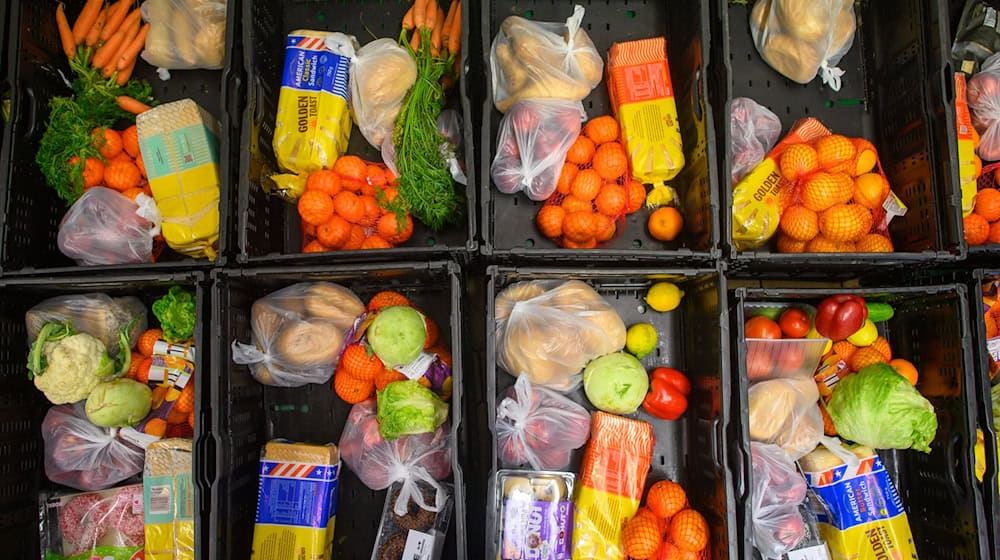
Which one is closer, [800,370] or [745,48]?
[800,370]

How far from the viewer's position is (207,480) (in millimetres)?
1603

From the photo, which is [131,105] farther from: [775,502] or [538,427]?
[775,502]

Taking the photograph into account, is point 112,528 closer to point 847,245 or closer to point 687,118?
point 687,118

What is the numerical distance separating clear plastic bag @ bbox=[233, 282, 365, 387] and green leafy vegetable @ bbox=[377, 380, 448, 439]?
0.23 meters

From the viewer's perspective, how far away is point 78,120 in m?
1.79

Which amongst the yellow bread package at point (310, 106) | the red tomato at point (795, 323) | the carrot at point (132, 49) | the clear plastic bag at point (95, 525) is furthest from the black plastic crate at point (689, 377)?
the carrot at point (132, 49)

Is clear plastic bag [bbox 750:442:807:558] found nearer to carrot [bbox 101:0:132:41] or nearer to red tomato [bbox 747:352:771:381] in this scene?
red tomato [bbox 747:352:771:381]

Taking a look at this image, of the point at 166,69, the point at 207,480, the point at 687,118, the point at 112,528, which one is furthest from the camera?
the point at 166,69

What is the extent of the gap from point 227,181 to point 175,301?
37 cm

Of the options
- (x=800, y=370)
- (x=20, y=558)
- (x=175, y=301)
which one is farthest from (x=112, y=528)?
(x=800, y=370)

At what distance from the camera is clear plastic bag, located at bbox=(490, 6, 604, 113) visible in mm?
1765

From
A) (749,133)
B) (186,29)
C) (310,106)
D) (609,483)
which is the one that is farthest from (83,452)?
(749,133)

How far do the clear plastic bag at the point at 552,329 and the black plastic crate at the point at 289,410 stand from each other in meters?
0.18

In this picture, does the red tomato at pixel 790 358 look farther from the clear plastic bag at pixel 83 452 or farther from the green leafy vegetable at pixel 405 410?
the clear plastic bag at pixel 83 452
